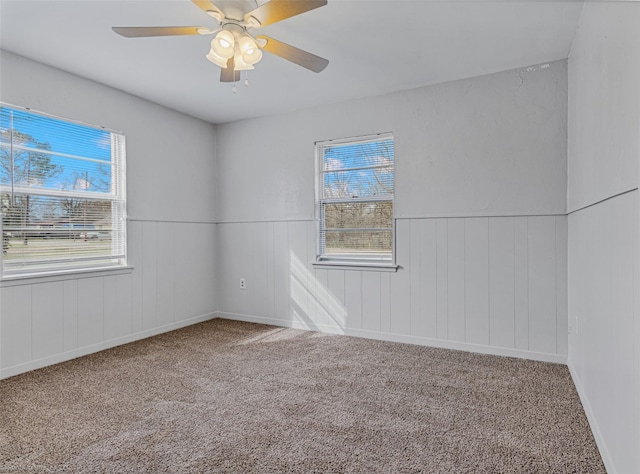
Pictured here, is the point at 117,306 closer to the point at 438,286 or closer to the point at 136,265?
the point at 136,265

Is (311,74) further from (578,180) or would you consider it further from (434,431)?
(434,431)

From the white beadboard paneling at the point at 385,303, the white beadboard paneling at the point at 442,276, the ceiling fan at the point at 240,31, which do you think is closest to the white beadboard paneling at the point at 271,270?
the white beadboard paneling at the point at 385,303

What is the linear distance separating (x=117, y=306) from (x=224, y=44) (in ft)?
8.94

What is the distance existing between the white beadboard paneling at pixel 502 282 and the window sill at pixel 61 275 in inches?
133

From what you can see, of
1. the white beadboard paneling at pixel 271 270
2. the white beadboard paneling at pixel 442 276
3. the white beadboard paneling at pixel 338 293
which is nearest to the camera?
the white beadboard paneling at pixel 442 276

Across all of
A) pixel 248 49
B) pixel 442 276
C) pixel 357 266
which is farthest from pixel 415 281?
pixel 248 49

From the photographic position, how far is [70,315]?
3.31 m

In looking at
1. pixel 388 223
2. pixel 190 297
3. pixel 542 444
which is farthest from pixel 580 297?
pixel 190 297

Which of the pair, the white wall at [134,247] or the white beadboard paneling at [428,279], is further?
the white beadboard paneling at [428,279]

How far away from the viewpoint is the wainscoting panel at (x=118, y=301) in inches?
117

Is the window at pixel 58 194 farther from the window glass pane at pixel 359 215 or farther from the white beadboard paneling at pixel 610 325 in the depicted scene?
the white beadboard paneling at pixel 610 325

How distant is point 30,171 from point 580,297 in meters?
4.10

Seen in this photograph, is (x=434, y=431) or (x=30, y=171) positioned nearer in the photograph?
(x=434, y=431)

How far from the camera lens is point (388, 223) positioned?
3.87m
